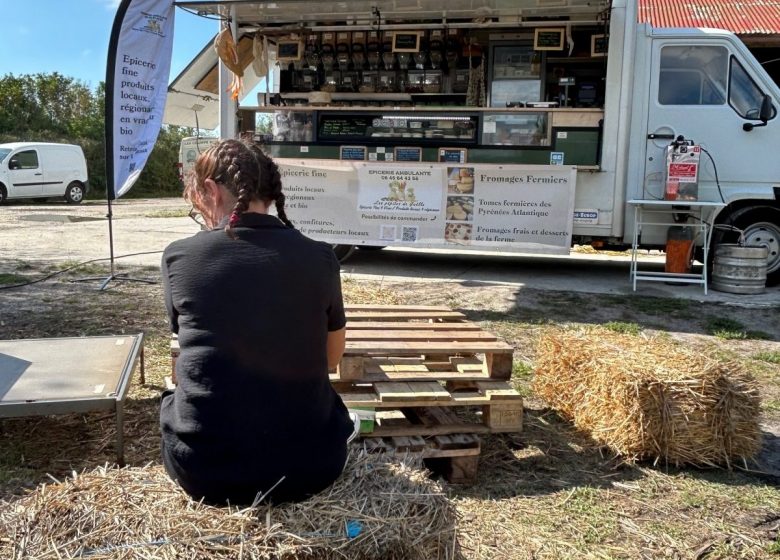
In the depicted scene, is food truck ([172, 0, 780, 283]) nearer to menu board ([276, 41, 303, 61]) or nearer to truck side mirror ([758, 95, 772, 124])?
truck side mirror ([758, 95, 772, 124])

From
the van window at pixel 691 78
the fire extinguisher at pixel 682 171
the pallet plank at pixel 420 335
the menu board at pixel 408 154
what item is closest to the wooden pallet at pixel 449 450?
the pallet plank at pixel 420 335

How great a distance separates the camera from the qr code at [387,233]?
894 centimetres

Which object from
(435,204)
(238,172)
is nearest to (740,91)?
Answer: (435,204)

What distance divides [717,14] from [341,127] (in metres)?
11.6

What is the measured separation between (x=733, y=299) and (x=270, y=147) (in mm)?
5825

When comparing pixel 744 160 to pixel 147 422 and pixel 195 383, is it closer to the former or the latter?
pixel 147 422

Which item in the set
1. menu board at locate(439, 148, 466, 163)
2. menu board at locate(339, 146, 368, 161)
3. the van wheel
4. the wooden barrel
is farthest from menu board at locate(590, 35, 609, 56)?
the van wheel

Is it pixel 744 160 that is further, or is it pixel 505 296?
pixel 744 160

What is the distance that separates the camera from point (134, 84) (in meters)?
7.43

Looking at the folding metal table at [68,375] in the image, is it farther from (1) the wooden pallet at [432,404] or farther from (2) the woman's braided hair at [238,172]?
(2) the woman's braided hair at [238,172]

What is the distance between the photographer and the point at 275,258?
191cm

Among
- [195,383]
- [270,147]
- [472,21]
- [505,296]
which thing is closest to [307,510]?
[195,383]

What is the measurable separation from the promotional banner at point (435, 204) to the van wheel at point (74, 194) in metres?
17.5

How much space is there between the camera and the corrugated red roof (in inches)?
565
